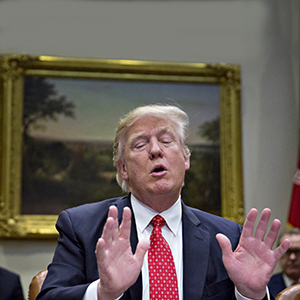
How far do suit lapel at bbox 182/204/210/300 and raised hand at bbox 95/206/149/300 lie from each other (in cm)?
40

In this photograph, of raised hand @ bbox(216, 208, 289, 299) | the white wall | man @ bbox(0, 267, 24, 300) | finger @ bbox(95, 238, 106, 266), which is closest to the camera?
finger @ bbox(95, 238, 106, 266)

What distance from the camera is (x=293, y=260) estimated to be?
4301 millimetres

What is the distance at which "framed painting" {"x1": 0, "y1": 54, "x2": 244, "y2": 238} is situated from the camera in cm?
452

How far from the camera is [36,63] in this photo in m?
4.68

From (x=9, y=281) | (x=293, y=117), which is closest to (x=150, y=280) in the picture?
(x=9, y=281)

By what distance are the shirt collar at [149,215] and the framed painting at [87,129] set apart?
2295 mm

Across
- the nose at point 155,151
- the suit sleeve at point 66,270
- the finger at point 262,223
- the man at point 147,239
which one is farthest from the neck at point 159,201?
the finger at point 262,223

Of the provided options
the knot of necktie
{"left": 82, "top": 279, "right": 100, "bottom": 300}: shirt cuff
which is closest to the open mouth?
the knot of necktie

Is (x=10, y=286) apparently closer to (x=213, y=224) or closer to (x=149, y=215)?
(x=149, y=215)

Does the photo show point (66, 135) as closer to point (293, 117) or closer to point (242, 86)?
point (242, 86)

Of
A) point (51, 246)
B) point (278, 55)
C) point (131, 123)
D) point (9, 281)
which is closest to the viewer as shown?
point (131, 123)

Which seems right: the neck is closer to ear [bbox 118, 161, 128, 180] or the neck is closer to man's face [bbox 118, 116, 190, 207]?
man's face [bbox 118, 116, 190, 207]

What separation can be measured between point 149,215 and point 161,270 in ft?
1.06

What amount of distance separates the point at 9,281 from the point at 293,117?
350 cm
